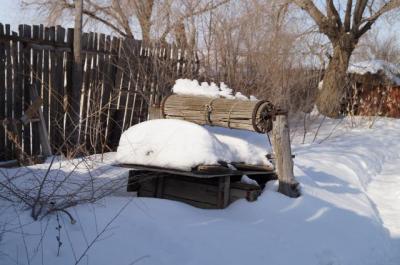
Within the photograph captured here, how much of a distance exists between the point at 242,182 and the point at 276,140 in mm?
589

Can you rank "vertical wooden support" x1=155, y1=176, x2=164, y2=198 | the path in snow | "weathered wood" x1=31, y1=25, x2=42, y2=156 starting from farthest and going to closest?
"weathered wood" x1=31, y1=25, x2=42, y2=156 < the path in snow < "vertical wooden support" x1=155, y1=176, x2=164, y2=198

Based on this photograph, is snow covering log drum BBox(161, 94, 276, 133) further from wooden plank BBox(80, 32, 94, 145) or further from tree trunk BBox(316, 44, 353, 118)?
tree trunk BBox(316, 44, 353, 118)

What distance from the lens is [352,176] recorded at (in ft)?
22.6

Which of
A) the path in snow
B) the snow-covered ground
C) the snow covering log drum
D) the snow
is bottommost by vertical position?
the path in snow

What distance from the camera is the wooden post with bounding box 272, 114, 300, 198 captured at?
16.2ft

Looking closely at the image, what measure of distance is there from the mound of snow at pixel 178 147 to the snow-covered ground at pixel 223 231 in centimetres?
43

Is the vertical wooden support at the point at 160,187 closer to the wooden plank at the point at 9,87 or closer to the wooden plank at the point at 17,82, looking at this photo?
the wooden plank at the point at 17,82

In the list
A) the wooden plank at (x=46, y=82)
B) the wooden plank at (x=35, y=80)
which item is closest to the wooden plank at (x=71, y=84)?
the wooden plank at (x=46, y=82)

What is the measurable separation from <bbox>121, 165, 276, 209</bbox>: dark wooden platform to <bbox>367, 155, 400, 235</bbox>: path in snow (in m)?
1.53

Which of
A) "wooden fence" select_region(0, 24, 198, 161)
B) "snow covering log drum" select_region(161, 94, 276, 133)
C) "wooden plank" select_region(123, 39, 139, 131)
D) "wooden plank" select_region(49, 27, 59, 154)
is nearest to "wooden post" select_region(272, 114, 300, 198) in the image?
"snow covering log drum" select_region(161, 94, 276, 133)

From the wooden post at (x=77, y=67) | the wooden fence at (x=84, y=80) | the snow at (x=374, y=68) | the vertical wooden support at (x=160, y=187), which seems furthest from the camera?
the snow at (x=374, y=68)

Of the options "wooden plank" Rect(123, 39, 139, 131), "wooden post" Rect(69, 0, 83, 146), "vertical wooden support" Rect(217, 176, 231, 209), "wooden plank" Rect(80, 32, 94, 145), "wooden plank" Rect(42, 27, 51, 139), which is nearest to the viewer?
"vertical wooden support" Rect(217, 176, 231, 209)

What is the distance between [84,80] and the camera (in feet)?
24.4

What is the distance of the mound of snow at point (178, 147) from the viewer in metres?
4.45
